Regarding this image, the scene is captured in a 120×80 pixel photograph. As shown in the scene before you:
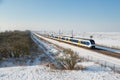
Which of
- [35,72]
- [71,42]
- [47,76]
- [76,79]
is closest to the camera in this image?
[76,79]

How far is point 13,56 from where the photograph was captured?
30.3 meters

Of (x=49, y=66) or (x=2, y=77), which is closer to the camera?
(x=2, y=77)

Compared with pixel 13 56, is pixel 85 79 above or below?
above

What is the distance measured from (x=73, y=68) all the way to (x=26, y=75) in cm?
390

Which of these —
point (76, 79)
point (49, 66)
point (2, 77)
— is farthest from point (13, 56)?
point (76, 79)

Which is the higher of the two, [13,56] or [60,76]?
[60,76]

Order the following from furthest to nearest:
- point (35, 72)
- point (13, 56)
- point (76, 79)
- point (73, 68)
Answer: point (13, 56) < point (73, 68) < point (35, 72) < point (76, 79)

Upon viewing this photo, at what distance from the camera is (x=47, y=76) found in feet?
37.7

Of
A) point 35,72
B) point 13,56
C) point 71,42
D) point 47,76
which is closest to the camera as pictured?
point 47,76

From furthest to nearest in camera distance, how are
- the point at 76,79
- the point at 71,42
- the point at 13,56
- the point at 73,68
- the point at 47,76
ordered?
the point at 71,42 → the point at 13,56 → the point at 73,68 → the point at 47,76 → the point at 76,79

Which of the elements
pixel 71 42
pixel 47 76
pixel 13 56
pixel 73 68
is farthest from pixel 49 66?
pixel 71 42

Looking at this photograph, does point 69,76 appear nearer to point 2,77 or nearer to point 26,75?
point 26,75

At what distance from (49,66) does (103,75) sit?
15.2 feet

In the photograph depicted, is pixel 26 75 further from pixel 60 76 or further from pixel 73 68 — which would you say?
pixel 73 68
